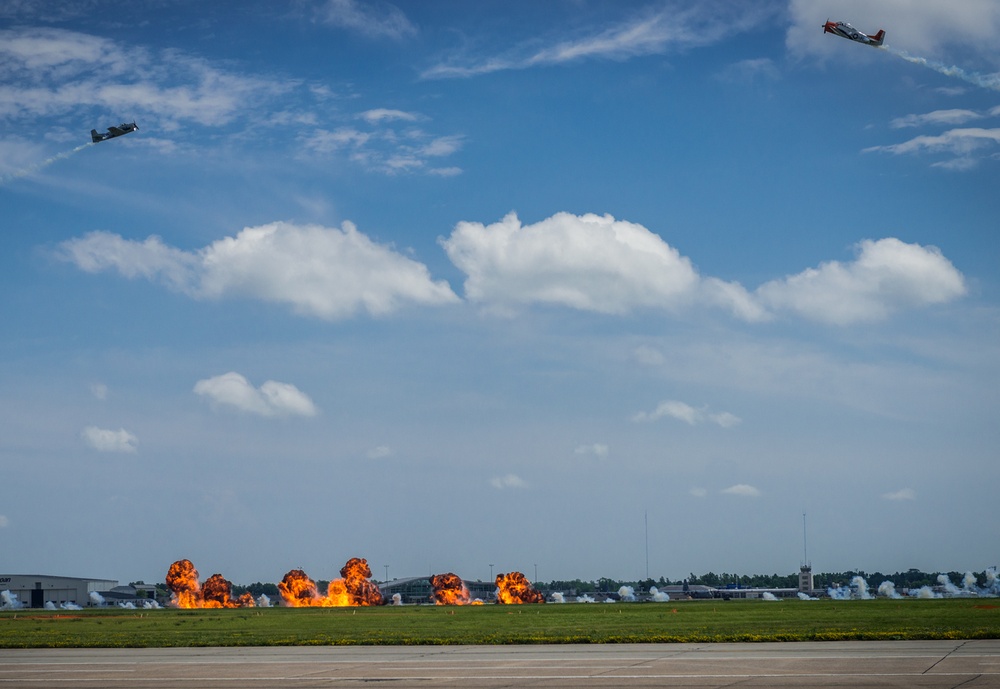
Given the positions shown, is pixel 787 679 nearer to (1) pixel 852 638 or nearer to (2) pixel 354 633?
(1) pixel 852 638

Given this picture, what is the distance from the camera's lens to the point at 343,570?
522ft

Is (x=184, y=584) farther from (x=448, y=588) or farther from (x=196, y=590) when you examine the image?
(x=448, y=588)

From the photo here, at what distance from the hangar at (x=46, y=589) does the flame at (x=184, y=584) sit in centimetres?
2700

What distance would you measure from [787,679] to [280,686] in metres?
13.4

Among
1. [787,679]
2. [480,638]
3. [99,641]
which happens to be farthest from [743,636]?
[99,641]

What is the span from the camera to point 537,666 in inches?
1185

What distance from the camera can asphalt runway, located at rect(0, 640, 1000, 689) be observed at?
25.7 m

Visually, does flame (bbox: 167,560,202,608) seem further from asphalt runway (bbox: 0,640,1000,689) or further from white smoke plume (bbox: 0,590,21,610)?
asphalt runway (bbox: 0,640,1000,689)

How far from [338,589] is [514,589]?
2798 centimetres

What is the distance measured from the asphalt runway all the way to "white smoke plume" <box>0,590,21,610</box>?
14748 centimetres

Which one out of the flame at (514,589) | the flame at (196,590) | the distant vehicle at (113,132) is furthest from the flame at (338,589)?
the distant vehicle at (113,132)

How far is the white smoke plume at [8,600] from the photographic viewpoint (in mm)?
167462

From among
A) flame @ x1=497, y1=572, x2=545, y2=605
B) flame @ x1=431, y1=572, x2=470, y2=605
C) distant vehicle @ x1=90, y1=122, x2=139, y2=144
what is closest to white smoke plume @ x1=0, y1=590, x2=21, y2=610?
flame @ x1=431, y1=572, x2=470, y2=605

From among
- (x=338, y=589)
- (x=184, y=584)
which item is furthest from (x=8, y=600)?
(x=338, y=589)
